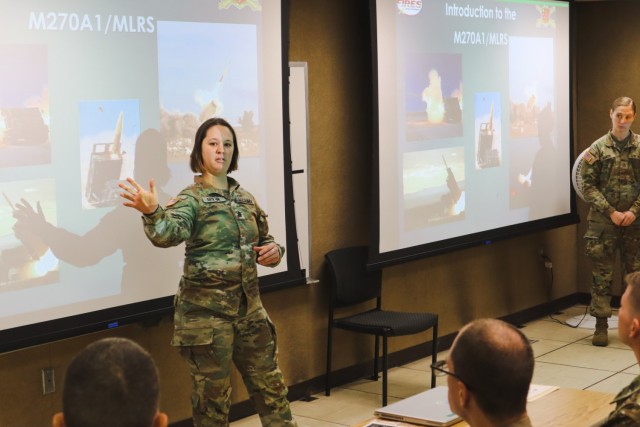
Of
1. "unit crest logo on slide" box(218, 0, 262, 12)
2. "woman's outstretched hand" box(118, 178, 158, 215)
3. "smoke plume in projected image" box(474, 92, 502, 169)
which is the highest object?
"unit crest logo on slide" box(218, 0, 262, 12)

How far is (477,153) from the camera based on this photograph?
6.89m

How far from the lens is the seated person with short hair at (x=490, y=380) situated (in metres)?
1.99

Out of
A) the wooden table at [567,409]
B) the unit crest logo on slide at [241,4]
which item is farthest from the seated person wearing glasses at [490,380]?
the unit crest logo on slide at [241,4]

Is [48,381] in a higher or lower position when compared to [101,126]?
lower

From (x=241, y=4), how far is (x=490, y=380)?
3.45m

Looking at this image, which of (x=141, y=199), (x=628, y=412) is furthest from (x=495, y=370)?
(x=141, y=199)

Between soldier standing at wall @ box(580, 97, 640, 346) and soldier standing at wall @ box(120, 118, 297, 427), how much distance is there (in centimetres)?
350

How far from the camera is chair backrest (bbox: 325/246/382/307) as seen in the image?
587cm

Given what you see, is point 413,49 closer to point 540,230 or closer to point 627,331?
point 540,230

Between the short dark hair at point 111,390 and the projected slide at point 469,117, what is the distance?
437 cm

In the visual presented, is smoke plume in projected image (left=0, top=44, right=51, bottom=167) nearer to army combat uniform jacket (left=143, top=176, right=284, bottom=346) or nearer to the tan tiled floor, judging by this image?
army combat uniform jacket (left=143, top=176, right=284, bottom=346)

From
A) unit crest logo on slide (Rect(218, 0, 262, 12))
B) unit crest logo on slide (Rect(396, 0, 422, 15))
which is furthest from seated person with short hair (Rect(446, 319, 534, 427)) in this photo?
unit crest logo on slide (Rect(396, 0, 422, 15))

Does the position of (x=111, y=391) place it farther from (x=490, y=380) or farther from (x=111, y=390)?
(x=490, y=380)

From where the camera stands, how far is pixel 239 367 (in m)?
4.41
